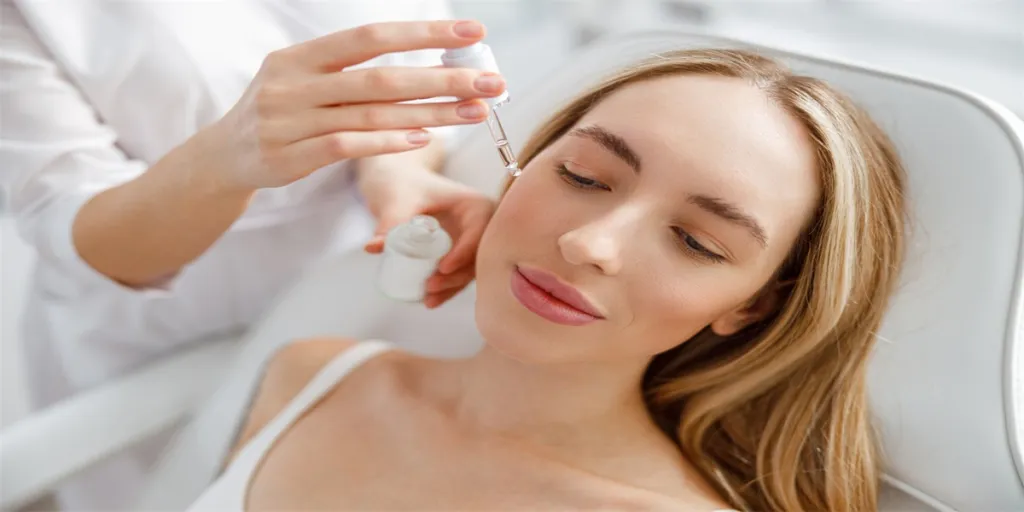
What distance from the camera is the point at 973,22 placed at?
1430 mm

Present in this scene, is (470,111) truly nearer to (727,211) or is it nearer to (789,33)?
(727,211)

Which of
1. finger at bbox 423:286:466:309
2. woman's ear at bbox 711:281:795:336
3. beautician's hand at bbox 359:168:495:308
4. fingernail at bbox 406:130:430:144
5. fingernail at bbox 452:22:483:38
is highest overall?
fingernail at bbox 452:22:483:38

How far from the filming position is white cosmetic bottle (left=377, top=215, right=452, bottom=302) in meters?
0.95

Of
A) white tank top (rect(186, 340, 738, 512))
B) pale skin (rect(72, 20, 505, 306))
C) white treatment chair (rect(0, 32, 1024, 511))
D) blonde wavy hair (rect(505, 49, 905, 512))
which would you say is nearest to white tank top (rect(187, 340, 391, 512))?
white tank top (rect(186, 340, 738, 512))

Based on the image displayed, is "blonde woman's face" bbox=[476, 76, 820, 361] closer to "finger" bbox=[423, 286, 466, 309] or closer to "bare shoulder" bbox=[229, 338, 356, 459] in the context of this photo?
"finger" bbox=[423, 286, 466, 309]

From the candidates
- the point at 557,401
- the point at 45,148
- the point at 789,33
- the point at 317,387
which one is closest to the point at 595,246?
the point at 557,401

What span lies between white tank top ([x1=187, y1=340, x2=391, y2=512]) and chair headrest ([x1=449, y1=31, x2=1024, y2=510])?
0.65 metres

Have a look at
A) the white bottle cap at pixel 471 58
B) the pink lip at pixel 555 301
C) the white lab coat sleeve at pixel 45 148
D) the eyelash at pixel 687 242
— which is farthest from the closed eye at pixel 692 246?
the white lab coat sleeve at pixel 45 148

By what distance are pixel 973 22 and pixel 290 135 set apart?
1.25 m

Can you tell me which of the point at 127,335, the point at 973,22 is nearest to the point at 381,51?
the point at 127,335

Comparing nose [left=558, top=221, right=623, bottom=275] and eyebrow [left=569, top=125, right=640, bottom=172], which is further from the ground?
eyebrow [left=569, top=125, right=640, bottom=172]

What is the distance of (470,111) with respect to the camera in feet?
2.45

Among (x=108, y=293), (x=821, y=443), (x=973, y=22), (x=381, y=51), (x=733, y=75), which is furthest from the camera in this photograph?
(x=973, y=22)

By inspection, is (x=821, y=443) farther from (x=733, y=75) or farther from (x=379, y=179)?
(x=379, y=179)
